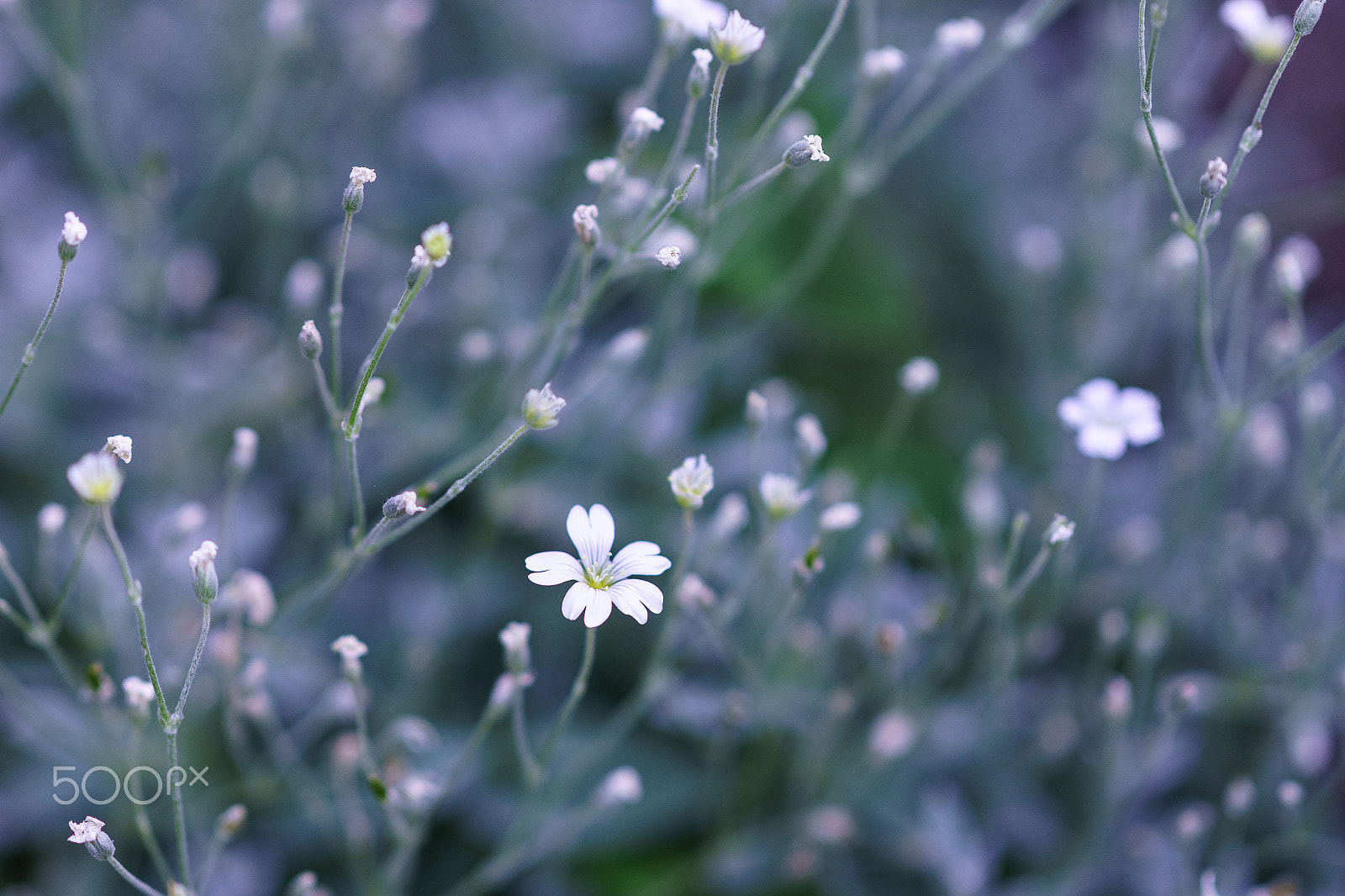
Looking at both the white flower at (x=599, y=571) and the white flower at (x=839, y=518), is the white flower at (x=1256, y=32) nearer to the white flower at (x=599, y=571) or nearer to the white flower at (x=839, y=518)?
the white flower at (x=839, y=518)

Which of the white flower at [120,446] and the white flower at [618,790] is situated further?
the white flower at [618,790]

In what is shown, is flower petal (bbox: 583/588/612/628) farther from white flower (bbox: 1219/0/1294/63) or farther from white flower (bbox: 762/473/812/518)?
white flower (bbox: 1219/0/1294/63)

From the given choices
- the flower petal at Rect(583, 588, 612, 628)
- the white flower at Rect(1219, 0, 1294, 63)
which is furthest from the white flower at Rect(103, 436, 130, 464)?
the white flower at Rect(1219, 0, 1294, 63)

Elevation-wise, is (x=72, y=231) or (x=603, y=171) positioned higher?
(x=603, y=171)

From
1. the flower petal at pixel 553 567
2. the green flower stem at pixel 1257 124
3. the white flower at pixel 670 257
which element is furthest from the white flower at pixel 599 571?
the green flower stem at pixel 1257 124

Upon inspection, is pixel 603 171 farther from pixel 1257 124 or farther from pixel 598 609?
pixel 1257 124

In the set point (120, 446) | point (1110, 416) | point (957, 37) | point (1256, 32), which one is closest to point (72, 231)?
point (120, 446)
